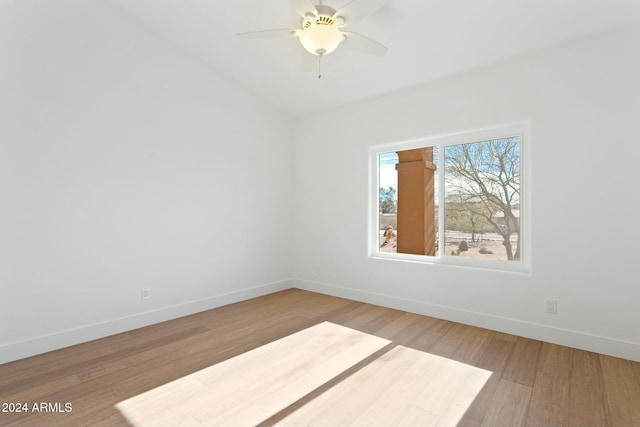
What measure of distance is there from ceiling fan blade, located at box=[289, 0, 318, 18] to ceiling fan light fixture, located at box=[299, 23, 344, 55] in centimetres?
8

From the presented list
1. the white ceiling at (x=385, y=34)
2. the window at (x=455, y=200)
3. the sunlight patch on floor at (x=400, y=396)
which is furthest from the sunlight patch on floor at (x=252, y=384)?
the white ceiling at (x=385, y=34)

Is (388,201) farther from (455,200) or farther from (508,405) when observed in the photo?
(508,405)

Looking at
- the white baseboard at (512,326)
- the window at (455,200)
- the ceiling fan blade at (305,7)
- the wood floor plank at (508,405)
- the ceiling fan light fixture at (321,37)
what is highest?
the ceiling fan blade at (305,7)

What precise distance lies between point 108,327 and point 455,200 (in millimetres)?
3696

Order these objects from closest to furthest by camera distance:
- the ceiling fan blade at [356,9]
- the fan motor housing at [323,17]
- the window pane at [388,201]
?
the ceiling fan blade at [356,9], the fan motor housing at [323,17], the window pane at [388,201]

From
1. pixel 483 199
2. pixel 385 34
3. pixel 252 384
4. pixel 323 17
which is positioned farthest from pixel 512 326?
pixel 323 17

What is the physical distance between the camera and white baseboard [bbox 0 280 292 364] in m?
2.49

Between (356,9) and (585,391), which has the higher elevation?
(356,9)

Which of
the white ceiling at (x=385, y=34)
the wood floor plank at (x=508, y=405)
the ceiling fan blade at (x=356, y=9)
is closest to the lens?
the wood floor plank at (x=508, y=405)

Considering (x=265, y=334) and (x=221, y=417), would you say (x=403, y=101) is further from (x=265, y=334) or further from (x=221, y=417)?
(x=221, y=417)

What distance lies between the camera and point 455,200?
349 centimetres

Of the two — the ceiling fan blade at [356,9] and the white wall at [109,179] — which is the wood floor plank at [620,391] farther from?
the white wall at [109,179]

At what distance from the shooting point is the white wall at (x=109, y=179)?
2.52m

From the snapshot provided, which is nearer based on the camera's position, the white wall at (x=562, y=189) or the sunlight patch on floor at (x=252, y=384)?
the sunlight patch on floor at (x=252, y=384)
